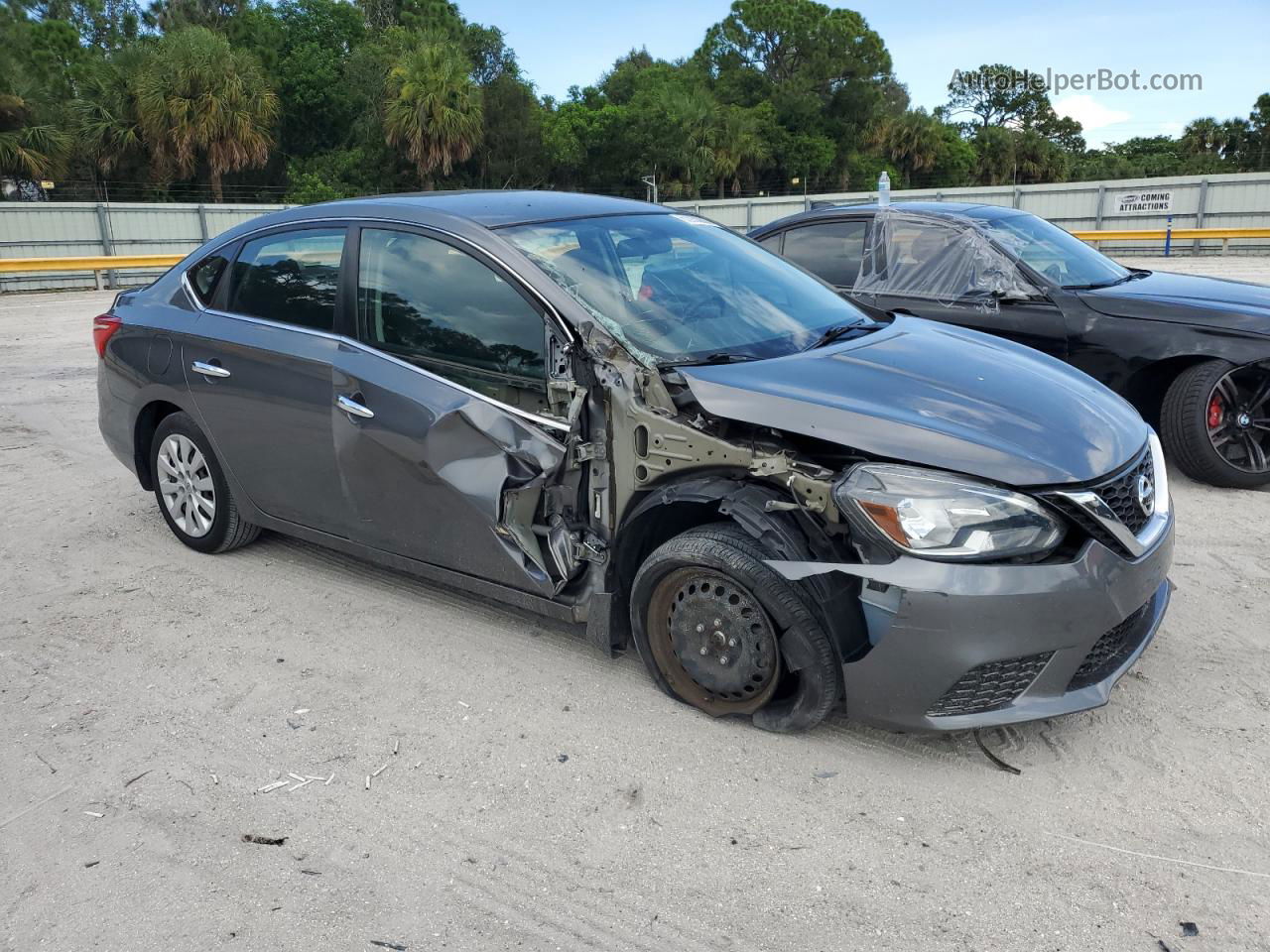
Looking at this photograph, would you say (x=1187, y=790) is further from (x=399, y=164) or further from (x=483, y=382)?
(x=399, y=164)

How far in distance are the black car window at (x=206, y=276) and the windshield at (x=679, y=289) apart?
5.58ft

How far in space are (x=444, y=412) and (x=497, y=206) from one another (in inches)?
36.7

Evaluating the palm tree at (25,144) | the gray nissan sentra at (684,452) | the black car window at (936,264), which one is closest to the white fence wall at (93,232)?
the palm tree at (25,144)

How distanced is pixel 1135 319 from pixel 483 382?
155 inches

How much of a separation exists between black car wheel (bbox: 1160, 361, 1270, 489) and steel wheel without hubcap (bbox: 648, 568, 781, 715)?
143 inches

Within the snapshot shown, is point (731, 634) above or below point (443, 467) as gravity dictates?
below

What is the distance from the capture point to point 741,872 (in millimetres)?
2697

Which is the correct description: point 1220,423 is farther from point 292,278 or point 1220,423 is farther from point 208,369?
point 208,369

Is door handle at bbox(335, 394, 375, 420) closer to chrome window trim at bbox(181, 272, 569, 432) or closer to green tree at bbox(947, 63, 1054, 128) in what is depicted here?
chrome window trim at bbox(181, 272, 569, 432)

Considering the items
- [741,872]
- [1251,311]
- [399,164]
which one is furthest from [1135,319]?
[399,164]

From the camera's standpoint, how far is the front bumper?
9.30ft

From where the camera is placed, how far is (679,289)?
12.8 feet

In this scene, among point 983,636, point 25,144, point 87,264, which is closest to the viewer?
point 983,636

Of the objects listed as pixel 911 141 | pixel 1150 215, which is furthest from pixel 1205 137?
pixel 1150 215
